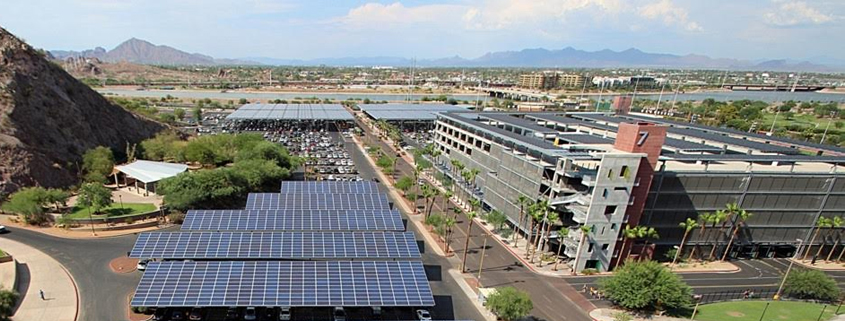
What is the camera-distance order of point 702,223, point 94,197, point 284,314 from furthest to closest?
point 94,197 → point 702,223 → point 284,314

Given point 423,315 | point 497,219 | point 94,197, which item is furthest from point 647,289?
point 94,197

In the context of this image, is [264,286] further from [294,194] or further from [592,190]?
[592,190]

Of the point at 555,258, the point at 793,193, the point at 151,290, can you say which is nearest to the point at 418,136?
the point at 555,258

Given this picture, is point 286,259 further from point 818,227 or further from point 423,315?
point 818,227

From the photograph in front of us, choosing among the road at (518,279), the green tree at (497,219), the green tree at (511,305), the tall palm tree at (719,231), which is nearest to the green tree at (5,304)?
the green tree at (511,305)

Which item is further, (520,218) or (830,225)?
(520,218)

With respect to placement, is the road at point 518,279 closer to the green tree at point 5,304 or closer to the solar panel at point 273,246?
the solar panel at point 273,246

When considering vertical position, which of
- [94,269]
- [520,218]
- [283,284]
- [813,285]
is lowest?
[94,269]
